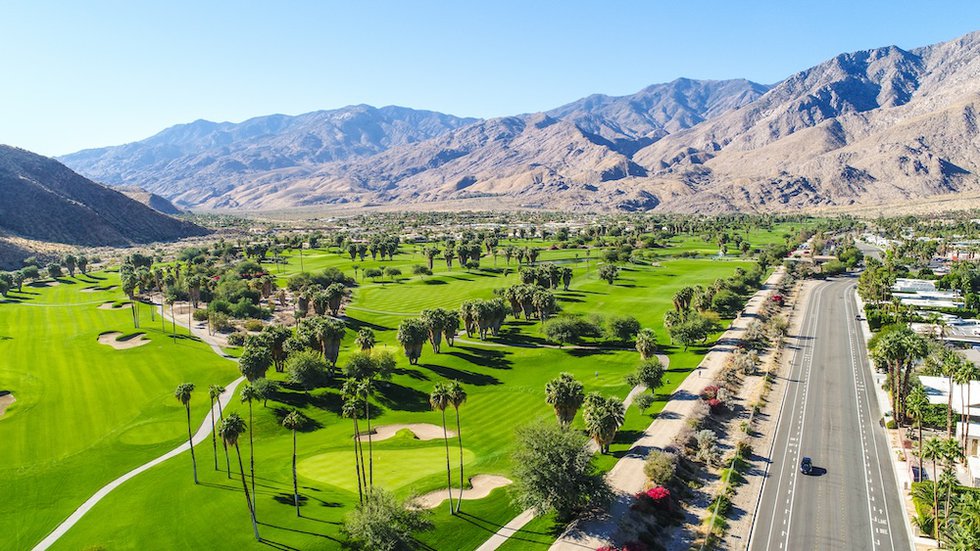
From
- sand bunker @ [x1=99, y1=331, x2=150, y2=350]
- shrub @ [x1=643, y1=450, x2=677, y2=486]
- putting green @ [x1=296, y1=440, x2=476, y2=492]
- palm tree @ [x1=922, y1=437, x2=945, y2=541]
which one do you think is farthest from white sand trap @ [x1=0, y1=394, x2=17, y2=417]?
palm tree @ [x1=922, y1=437, x2=945, y2=541]

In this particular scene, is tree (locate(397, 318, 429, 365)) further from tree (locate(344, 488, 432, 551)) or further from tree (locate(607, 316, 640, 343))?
tree (locate(344, 488, 432, 551))

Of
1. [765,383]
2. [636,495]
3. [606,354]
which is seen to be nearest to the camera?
[636,495]

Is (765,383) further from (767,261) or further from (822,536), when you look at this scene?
(767,261)

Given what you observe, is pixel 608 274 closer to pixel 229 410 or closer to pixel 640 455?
pixel 640 455

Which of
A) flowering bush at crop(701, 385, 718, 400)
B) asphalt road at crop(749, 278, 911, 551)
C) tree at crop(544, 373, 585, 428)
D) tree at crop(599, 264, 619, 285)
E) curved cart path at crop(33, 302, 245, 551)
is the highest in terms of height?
tree at crop(599, 264, 619, 285)

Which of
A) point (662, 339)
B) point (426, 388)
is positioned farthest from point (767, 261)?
point (426, 388)

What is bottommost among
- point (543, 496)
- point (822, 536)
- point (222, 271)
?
point (822, 536)
